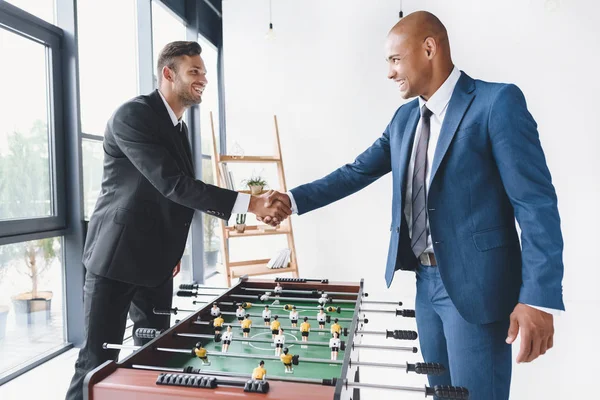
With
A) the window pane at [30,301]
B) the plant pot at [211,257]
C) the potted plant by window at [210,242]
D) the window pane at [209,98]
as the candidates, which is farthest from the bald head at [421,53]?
the plant pot at [211,257]

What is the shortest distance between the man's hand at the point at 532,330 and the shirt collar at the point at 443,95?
70 centimetres

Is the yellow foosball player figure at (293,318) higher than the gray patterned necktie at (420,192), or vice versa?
the gray patterned necktie at (420,192)

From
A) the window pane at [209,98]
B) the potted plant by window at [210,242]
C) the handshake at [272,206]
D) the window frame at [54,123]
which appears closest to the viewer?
the handshake at [272,206]

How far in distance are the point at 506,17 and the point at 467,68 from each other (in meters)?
0.58

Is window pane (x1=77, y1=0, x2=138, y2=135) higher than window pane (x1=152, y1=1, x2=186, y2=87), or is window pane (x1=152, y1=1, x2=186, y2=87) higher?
window pane (x1=152, y1=1, x2=186, y2=87)

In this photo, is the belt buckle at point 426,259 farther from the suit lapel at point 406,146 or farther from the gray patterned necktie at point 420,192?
the suit lapel at point 406,146

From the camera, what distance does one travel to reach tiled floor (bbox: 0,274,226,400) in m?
2.39

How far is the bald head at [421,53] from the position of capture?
60.0 inches

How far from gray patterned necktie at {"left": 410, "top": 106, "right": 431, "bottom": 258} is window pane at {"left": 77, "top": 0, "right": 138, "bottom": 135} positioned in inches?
101

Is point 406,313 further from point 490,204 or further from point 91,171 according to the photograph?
point 91,171

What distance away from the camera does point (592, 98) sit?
4191 millimetres

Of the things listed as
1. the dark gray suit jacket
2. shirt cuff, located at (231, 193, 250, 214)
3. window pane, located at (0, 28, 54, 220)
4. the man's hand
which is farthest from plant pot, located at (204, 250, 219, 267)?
the man's hand

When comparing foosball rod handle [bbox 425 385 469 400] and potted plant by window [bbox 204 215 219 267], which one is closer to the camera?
foosball rod handle [bbox 425 385 469 400]

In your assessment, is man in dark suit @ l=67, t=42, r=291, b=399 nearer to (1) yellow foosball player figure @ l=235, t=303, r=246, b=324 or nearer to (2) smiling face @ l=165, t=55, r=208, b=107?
(2) smiling face @ l=165, t=55, r=208, b=107
